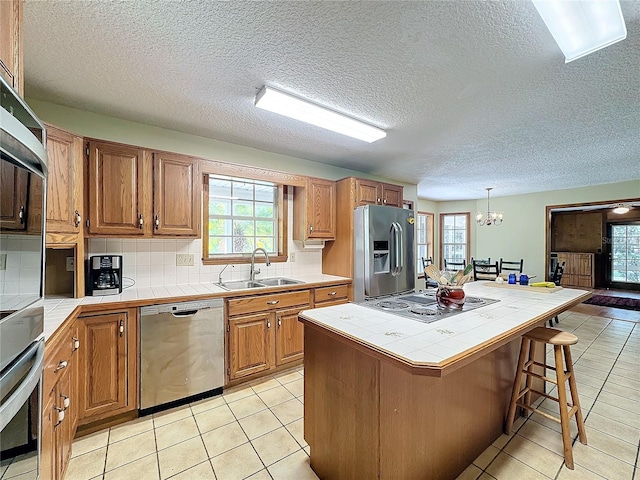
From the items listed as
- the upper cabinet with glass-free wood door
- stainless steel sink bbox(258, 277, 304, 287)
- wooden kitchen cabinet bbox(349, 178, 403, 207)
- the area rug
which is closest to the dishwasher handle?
the upper cabinet with glass-free wood door

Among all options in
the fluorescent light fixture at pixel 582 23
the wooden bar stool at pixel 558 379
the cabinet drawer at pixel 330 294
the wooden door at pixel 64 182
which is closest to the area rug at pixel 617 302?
the wooden bar stool at pixel 558 379

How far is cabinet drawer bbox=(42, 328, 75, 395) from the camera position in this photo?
1188 millimetres

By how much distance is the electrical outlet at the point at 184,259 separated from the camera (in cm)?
279

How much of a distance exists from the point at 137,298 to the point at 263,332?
109cm

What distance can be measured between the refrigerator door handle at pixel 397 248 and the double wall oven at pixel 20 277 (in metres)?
3.20

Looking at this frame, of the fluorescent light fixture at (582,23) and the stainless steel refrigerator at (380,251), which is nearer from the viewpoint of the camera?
the fluorescent light fixture at (582,23)

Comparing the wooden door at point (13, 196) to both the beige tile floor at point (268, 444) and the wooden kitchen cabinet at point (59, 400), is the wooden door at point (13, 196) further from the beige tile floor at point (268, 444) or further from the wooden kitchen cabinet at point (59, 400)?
the beige tile floor at point (268, 444)

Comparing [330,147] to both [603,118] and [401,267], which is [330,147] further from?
[603,118]

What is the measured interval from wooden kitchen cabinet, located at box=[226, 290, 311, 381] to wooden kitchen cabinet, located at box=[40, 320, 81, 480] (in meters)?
1.02

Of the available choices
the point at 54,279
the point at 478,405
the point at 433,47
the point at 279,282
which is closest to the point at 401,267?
the point at 279,282

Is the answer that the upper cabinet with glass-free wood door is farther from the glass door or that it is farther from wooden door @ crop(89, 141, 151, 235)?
the glass door

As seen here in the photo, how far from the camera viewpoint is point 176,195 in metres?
2.51

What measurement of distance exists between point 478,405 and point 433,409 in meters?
0.51

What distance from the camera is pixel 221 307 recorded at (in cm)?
240
